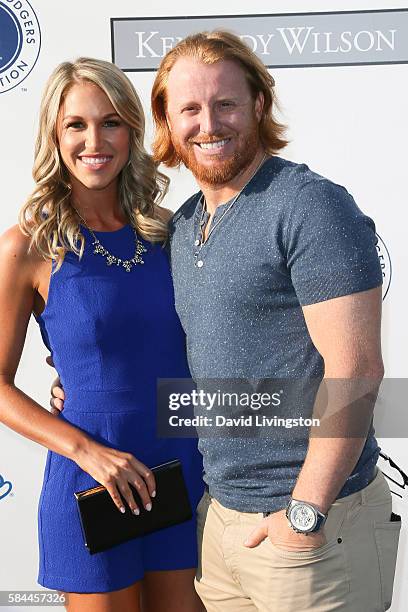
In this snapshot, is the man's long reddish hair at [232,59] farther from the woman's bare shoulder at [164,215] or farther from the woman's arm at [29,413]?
the woman's arm at [29,413]

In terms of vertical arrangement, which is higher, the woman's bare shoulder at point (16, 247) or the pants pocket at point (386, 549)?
the woman's bare shoulder at point (16, 247)

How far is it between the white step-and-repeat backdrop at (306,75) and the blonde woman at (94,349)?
3.08 feet

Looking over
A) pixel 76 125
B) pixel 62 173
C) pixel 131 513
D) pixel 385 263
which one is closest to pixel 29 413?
pixel 131 513

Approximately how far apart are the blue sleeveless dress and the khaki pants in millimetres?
304

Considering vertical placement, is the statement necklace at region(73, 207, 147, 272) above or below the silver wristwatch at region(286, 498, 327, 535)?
above

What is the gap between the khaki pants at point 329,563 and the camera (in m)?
1.61

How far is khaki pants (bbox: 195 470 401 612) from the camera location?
161cm

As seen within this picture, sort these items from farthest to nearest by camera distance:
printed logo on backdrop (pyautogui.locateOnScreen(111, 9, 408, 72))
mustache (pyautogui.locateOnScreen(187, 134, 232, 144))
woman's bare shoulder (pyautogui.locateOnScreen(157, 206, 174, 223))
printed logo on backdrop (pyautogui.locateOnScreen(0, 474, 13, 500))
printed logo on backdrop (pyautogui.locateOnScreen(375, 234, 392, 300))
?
printed logo on backdrop (pyautogui.locateOnScreen(0, 474, 13, 500)) → printed logo on backdrop (pyautogui.locateOnScreen(375, 234, 392, 300)) → printed logo on backdrop (pyautogui.locateOnScreen(111, 9, 408, 72)) → woman's bare shoulder (pyautogui.locateOnScreen(157, 206, 174, 223)) → mustache (pyautogui.locateOnScreen(187, 134, 232, 144))

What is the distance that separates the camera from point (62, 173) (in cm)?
215

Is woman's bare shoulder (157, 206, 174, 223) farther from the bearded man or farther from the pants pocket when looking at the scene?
the pants pocket

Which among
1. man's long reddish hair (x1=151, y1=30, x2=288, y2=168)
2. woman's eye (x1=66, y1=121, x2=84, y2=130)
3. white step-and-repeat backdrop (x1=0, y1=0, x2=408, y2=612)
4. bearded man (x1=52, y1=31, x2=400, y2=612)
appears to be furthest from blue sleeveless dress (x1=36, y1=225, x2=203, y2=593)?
white step-and-repeat backdrop (x1=0, y1=0, x2=408, y2=612)

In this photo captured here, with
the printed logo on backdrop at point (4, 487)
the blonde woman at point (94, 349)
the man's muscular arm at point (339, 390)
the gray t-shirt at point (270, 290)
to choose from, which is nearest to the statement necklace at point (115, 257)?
the blonde woman at point (94, 349)

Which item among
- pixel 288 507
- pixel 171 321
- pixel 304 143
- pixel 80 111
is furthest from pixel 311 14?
pixel 288 507

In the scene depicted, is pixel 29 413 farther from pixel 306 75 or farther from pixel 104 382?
pixel 306 75
